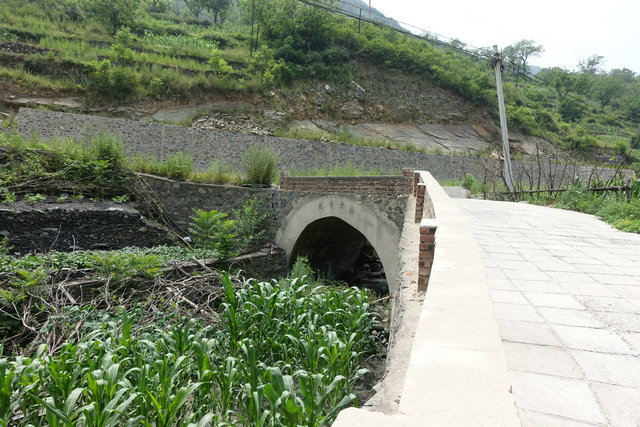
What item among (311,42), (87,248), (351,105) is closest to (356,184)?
(87,248)

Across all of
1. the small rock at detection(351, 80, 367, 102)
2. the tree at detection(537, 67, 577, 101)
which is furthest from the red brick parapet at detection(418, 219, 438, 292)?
the tree at detection(537, 67, 577, 101)

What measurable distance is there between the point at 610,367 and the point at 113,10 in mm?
27393

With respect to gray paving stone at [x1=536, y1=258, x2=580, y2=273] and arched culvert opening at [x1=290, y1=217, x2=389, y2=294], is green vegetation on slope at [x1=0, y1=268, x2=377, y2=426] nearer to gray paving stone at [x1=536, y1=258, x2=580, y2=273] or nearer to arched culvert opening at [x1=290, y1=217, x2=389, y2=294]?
gray paving stone at [x1=536, y1=258, x2=580, y2=273]

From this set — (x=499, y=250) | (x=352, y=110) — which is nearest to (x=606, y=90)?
(x=352, y=110)

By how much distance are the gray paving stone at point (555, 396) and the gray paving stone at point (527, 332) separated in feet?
1.00

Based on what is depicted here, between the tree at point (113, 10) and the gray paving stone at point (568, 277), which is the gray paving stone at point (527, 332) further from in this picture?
the tree at point (113, 10)

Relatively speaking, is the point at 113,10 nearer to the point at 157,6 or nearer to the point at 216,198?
the point at 216,198

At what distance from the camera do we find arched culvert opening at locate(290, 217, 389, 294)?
9.98m

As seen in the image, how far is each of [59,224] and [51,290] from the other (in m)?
3.07

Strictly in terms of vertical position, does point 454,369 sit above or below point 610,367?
above

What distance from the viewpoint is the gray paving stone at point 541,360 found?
150 centimetres

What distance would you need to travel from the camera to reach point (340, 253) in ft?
39.7

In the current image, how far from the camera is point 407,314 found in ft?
8.97

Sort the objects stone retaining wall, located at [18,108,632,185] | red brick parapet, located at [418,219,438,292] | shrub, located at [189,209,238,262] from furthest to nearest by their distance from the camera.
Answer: stone retaining wall, located at [18,108,632,185], shrub, located at [189,209,238,262], red brick parapet, located at [418,219,438,292]
